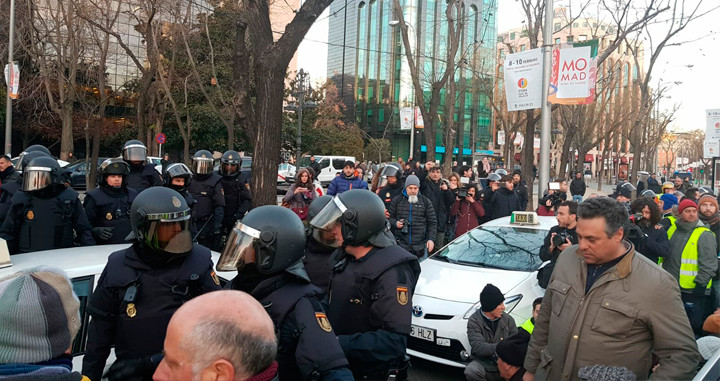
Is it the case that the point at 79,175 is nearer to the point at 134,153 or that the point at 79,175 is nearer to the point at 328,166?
the point at 328,166

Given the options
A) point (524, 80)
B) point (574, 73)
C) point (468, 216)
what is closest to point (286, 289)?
point (468, 216)

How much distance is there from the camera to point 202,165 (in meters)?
8.76

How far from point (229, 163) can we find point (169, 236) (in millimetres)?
6520

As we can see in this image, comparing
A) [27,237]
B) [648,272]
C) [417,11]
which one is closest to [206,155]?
[27,237]

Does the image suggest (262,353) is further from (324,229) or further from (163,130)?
(163,130)

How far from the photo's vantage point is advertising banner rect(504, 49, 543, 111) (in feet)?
35.8

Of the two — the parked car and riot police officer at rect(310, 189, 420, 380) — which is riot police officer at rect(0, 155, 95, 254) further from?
the parked car

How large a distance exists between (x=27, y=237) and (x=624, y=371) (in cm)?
555

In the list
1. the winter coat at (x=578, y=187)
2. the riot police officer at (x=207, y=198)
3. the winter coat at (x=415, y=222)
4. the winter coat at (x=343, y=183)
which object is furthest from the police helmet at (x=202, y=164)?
the winter coat at (x=578, y=187)

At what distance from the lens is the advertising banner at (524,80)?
1091 cm

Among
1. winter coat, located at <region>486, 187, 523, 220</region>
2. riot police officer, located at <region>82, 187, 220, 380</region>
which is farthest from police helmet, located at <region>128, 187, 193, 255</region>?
winter coat, located at <region>486, 187, 523, 220</region>

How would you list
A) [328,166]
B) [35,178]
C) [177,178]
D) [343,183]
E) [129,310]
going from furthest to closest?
[328,166] < [343,183] < [177,178] < [35,178] < [129,310]

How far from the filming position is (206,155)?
8.95 metres

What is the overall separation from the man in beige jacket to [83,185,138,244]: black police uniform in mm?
4868
